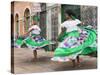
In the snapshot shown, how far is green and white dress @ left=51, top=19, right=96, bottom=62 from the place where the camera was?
3.47 meters

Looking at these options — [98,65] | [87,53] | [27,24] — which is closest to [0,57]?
[27,24]

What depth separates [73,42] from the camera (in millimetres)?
3566

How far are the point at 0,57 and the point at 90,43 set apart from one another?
1.41 m

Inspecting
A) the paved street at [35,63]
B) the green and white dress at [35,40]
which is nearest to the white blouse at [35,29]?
the green and white dress at [35,40]

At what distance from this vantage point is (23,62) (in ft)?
10.6

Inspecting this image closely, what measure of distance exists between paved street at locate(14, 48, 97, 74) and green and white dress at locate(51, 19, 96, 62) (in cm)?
9

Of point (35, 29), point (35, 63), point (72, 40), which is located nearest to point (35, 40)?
point (35, 29)

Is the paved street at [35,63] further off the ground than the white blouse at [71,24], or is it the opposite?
the white blouse at [71,24]

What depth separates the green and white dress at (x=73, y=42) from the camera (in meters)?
3.47

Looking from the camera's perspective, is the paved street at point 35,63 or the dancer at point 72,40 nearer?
the paved street at point 35,63

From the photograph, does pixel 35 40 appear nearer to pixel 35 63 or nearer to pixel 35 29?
pixel 35 29

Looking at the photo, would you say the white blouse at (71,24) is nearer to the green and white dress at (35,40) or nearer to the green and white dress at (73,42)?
the green and white dress at (73,42)

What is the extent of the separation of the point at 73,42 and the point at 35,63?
681mm

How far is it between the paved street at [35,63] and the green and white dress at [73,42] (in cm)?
9
